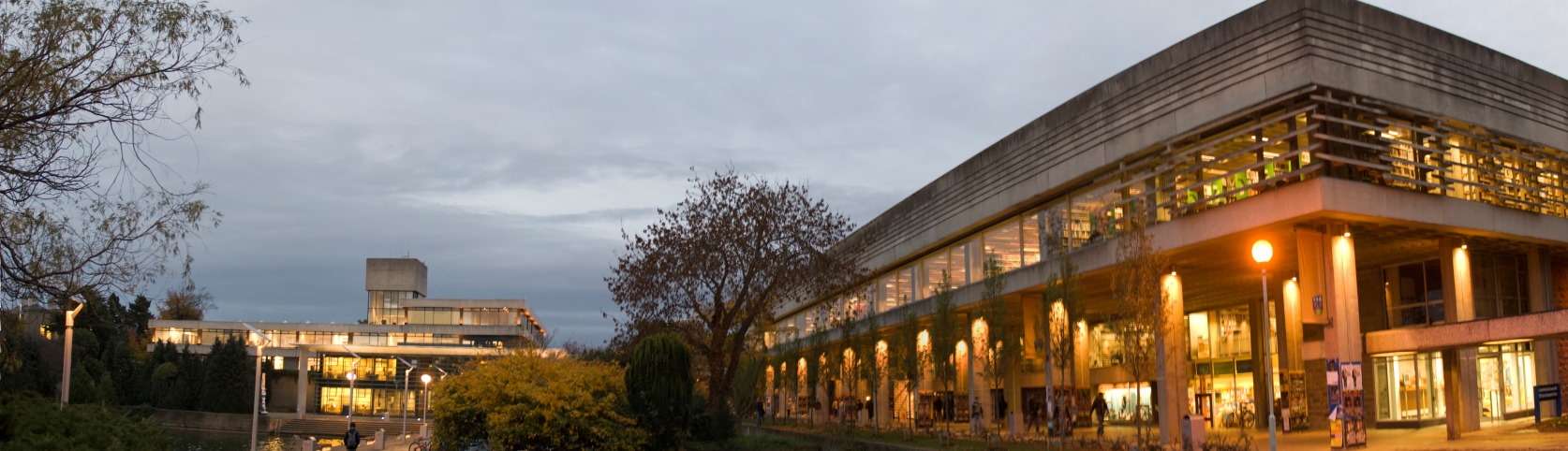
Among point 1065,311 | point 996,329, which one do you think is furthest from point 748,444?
point 1065,311

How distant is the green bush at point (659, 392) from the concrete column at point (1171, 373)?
12471 mm

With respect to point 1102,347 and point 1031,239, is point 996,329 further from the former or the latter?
point 1102,347

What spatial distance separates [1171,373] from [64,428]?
2567cm

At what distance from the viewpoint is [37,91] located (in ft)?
42.3

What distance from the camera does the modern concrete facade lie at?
26531mm

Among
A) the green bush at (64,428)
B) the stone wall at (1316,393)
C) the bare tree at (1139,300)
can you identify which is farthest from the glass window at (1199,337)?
the green bush at (64,428)

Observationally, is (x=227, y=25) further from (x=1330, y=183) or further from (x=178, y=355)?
(x=178, y=355)

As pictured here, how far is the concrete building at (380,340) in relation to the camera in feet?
313

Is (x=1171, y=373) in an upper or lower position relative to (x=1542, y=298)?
lower

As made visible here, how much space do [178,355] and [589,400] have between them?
7208 centimetres

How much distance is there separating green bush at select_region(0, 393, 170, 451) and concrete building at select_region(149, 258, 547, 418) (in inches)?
2959

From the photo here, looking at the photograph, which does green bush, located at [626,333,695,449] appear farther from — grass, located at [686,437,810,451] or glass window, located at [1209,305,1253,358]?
glass window, located at [1209,305,1253,358]

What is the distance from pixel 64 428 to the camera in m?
12.6

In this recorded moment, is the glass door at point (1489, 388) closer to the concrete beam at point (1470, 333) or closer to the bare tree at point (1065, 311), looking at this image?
the concrete beam at point (1470, 333)
